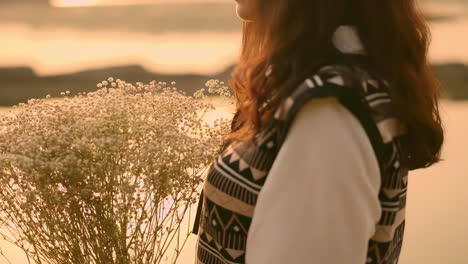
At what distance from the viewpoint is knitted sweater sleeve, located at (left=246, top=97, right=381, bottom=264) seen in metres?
0.72

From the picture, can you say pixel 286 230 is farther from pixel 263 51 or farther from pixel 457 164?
pixel 457 164

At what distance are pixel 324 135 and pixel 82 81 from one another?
139 inches

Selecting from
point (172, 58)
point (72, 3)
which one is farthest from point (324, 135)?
point (72, 3)

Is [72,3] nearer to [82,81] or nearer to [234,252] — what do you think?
[82,81]

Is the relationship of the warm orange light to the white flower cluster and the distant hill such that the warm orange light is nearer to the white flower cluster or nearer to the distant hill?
the distant hill

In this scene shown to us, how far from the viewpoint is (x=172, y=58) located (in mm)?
4574

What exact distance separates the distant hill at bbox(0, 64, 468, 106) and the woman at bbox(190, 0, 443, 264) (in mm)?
3076

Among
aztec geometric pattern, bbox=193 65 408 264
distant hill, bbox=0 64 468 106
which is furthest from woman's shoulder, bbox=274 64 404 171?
distant hill, bbox=0 64 468 106

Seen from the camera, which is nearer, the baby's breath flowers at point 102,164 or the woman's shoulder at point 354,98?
the woman's shoulder at point 354,98

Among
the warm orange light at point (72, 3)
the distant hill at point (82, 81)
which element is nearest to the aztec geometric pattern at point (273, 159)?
the distant hill at point (82, 81)

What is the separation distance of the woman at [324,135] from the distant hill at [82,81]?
3076mm

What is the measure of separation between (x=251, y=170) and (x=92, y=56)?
12.9ft

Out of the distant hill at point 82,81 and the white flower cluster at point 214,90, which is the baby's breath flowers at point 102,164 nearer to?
the white flower cluster at point 214,90

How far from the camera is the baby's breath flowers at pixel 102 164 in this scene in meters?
0.98
